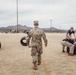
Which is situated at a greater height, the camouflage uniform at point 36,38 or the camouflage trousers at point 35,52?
the camouflage uniform at point 36,38

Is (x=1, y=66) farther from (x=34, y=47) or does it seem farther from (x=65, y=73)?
(x=65, y=73)

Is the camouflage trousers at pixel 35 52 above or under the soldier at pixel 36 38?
under

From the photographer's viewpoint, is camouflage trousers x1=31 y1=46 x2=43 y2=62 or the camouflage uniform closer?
camouflage trousers x1=31 y1=46 x2=43 y2=62

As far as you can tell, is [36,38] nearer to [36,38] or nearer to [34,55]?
[36,38]

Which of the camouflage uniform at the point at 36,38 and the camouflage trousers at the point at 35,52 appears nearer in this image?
the camouflage trousers at the point at 35,52

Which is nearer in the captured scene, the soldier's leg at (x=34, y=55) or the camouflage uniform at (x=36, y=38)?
the soldier's leg at (x=34, y=55)

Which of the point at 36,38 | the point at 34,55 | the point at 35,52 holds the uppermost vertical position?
the point at 36,38

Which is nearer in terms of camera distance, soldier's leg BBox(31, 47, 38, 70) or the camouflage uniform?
soldier's leg BBox(31, 47, 38, 70)

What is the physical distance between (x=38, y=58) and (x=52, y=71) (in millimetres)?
1463

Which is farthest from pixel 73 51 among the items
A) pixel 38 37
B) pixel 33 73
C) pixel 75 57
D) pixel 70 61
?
pixel 33 73

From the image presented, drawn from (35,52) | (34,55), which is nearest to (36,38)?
(35,52)

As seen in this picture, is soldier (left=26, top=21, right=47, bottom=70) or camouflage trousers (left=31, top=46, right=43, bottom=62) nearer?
camouflage trousers (left=31, top=46, right=43, bottom=62)

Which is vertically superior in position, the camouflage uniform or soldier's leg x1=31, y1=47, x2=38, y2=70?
the camouflage uniform

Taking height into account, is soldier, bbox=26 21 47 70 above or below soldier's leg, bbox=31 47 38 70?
above
